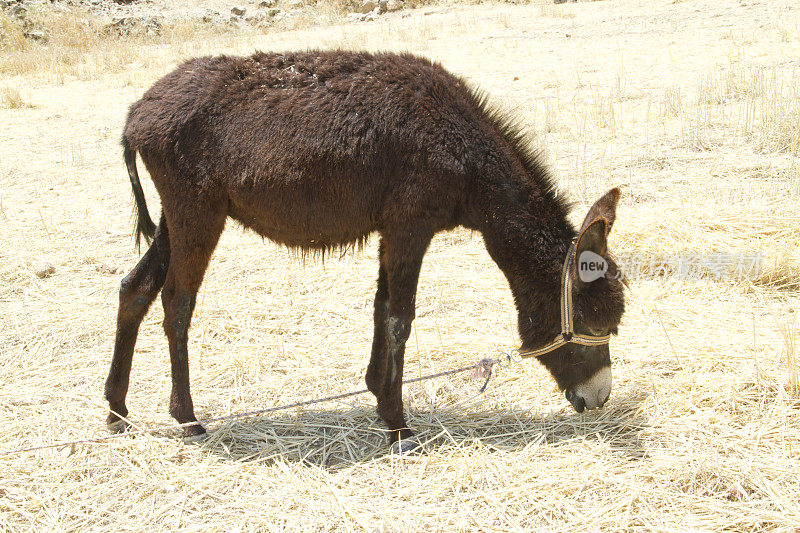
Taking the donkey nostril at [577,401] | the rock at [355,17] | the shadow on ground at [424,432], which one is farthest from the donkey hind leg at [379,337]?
the rock at [355,17]

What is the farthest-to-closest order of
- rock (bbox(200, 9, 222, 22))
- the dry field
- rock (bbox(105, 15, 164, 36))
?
rock (bbox(200, 9, 222, 22))
rock (bbox(105, 15, 164, 36))
the dry field

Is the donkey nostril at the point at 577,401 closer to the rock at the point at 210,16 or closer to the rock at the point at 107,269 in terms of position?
the rock at the point at 107,269

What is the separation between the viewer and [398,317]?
12.6 feet

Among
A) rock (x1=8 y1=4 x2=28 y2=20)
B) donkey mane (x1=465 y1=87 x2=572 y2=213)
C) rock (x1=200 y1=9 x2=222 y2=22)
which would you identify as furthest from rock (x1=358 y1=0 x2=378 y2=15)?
donkey mane (x1=465 y1=87 x2=572 y2=213)

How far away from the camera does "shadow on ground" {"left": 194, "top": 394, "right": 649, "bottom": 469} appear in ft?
12.9

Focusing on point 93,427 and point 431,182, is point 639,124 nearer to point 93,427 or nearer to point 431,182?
point 431,182

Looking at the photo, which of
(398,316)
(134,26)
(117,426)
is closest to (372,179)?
(398,316)

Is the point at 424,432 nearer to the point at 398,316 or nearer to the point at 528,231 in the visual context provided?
the point at 398,316

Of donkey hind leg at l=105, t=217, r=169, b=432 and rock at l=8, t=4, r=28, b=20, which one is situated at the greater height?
rock at l=8, t=4, r=28, b=20

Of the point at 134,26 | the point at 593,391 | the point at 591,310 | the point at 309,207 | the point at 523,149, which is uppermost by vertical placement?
the point at 134,26

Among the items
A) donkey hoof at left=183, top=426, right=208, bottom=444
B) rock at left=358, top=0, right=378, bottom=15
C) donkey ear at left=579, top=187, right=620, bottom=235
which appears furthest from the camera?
rock at left=358, top=0, right=378, bottom=15

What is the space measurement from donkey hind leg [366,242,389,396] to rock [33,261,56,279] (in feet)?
12.1

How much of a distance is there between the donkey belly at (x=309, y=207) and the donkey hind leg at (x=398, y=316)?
0.72 feet

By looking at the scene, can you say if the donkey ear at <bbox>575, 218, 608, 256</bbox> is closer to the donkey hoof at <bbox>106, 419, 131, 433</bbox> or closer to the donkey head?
the donkey head
